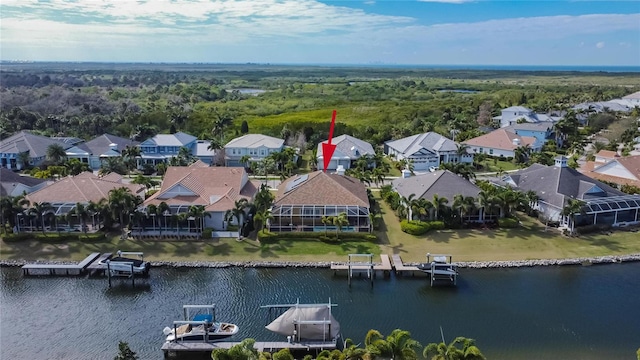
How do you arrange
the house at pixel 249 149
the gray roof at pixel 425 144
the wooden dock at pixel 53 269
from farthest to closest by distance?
the house at pixel 249 149 < the gray roof at pixel 425 144 < the wooden dock at pixel 53 269

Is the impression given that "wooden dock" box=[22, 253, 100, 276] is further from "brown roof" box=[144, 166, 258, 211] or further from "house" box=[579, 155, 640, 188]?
"house" box=[579, 155, 640, 188]

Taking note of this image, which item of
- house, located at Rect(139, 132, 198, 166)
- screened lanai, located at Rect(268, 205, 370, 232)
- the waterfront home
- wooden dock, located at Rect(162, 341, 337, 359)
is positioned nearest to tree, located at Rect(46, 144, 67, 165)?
house, located at Rect(139, 132, 198, 166)

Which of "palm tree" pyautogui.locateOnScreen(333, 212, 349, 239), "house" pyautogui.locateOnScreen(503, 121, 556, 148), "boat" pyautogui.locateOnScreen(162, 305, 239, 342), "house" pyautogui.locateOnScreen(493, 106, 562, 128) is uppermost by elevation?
"house" pyautogui.locateOnScreen(493, 106, 562, 128)

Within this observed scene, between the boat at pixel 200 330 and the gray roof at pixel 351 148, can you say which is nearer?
the boat at pixel 200 330

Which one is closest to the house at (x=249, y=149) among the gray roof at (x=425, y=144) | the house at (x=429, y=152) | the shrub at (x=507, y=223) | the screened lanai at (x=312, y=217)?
the gray roof at (x=425, y=144)

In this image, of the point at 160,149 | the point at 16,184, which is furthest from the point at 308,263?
the point at 160,149

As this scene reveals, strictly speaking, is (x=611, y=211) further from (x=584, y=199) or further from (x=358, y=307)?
(x=358, y=307)

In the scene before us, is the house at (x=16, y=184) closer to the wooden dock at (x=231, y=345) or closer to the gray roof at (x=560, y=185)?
the wooden dock at (x=231, y=345)
